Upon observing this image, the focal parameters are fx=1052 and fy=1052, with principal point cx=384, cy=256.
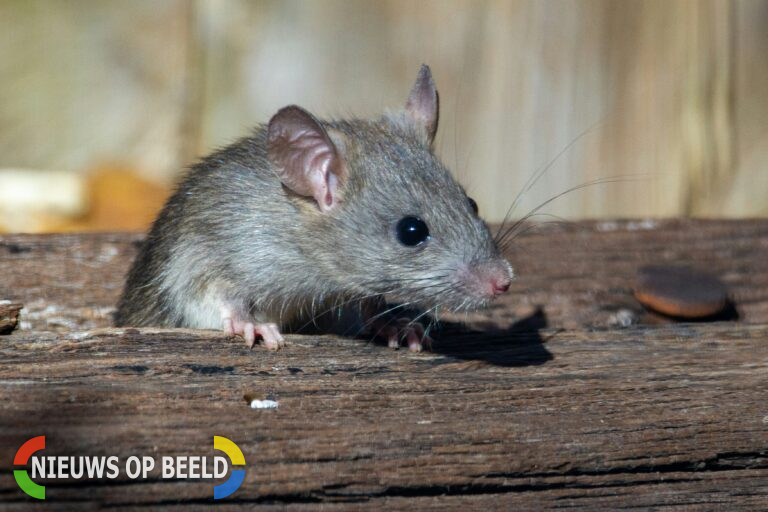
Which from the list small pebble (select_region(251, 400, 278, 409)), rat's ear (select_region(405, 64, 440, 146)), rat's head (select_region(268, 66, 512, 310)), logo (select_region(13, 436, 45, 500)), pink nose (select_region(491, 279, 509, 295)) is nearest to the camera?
logo (select_region(13, 436, 45, 500))

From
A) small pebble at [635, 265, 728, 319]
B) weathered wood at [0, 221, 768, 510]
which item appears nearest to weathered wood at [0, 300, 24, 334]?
weathered wood at [0, 221, 768, 510]

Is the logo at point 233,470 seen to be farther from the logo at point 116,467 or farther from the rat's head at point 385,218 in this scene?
the rat's head at point 385,218

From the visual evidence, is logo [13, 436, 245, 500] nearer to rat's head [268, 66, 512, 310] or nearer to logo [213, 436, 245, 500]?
logo [213, 436, 245, 500]

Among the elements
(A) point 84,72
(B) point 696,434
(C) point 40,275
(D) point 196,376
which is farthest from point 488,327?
(A) point 84,72

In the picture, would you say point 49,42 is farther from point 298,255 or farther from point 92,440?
point 92,440

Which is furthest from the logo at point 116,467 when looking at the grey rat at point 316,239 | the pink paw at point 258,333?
the grey rat at point 316,239

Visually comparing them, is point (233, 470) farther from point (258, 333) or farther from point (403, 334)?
point (403, 334)
